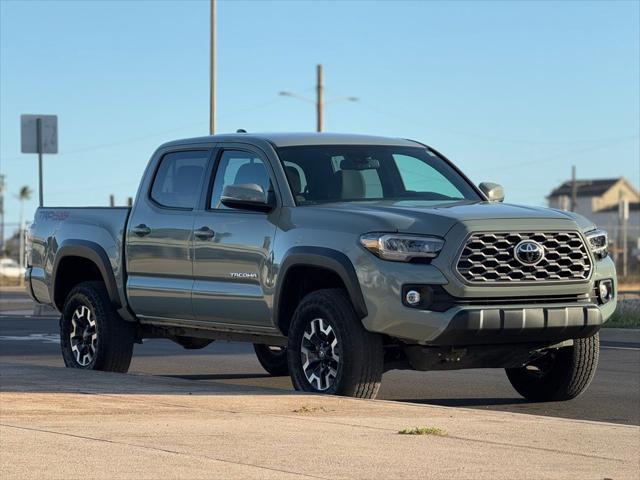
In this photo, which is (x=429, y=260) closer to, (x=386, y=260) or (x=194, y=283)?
(x=386, y=260)

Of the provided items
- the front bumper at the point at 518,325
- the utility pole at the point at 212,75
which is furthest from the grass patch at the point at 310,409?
the utility pole at the point at 212,75

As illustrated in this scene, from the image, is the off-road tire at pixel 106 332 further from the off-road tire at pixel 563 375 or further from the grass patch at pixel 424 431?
the grass patch at pixel 424 431

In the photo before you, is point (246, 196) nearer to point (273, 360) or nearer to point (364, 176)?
point (364, 176)

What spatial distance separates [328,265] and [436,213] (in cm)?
87

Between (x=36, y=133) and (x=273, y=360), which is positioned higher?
(x=36, y=133)

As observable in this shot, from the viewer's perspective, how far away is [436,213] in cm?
1059

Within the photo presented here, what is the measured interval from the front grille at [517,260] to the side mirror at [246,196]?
5.96ft

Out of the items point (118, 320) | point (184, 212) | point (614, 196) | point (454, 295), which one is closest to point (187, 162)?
point (184, 212)

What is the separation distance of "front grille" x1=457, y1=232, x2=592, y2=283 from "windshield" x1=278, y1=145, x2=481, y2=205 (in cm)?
125

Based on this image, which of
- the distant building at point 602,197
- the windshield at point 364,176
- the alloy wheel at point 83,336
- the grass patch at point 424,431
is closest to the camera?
the grass patch at point 424,431

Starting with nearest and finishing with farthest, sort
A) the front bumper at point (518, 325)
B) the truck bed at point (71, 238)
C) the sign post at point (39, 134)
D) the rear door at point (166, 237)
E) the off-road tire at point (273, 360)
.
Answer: the front bumper at point (518, 325)
the rear door at point (166, 237)
the truck bed at point (71, 238)
the off-road tire at point (273, 360)
the sign post at point (39, 134)

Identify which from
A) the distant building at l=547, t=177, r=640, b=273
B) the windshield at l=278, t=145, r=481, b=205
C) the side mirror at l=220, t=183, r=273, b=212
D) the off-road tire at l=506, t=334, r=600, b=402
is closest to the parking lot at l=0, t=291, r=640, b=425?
the off-road tire at l=506, t=334, r=600, b=402

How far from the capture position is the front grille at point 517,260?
10.4 m

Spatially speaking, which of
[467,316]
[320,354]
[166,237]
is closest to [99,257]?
[166,237]
